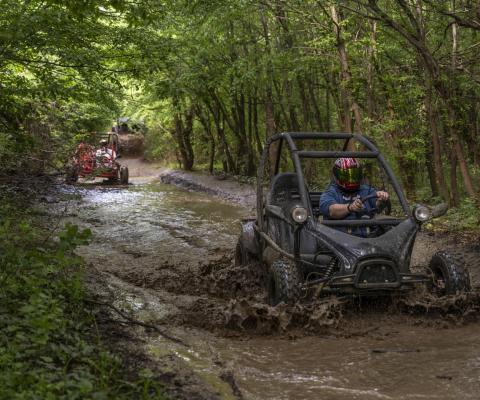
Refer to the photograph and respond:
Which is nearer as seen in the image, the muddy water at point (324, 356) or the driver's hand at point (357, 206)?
the muddy water at point (324, 356)

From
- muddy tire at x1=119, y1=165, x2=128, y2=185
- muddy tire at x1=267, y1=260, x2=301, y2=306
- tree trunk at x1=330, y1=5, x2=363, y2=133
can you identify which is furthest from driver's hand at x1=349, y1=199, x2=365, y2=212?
muddy tire at x1=119, y1=165, x2=128, y2=185

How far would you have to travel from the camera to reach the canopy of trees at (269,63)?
825 cm

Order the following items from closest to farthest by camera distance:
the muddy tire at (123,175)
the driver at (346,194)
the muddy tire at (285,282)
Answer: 1. the muddy tire at (285,282)
2. the driver at (346,194)
3. the muddy tire at (123,175)

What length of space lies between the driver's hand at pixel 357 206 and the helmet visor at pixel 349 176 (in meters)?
0.41

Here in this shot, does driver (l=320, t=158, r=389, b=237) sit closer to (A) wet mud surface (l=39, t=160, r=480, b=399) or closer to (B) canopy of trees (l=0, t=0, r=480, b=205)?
(A) wet mud surface (l=39, t=160, r=480, b=399)

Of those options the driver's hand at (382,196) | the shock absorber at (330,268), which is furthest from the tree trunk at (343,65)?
the shock absorber at (330,268)

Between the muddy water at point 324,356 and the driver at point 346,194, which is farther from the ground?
the driver at point 346,194

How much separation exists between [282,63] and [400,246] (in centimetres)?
1039

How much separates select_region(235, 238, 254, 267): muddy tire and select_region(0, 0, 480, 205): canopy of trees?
2.82 meters

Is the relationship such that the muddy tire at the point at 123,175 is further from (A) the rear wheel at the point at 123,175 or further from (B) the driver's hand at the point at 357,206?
(B) the driver's hand at the point at 357,206

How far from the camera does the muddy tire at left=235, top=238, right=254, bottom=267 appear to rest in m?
6.73

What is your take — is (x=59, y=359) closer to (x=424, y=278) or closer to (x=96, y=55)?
(x=424, y=278)

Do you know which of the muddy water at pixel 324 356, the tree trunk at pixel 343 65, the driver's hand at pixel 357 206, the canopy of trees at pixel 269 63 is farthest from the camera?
the tree trunk at pixel 343 65

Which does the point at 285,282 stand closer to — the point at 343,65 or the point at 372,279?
the point at 372,279
